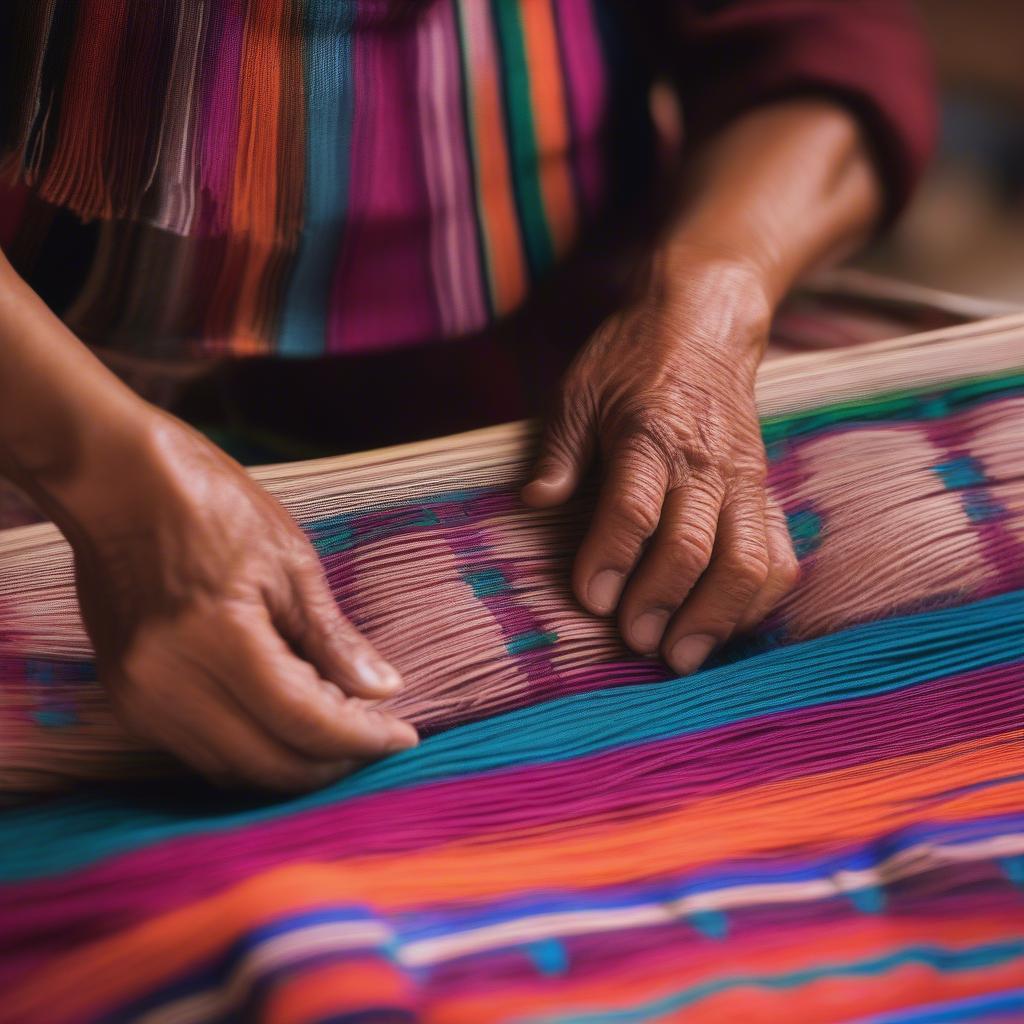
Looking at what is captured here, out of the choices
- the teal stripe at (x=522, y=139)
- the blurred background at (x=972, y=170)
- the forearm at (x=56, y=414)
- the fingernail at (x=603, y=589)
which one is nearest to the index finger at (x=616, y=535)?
the fingernail at (x=603, y=589)

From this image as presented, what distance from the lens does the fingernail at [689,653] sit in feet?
2.06

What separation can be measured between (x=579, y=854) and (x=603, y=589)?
155mm

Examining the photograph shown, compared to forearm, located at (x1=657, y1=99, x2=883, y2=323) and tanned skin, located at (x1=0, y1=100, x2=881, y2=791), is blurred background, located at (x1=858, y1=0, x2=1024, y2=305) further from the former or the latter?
tanned skin, located at (x1=0, y1=100, x2=881, y2=791)

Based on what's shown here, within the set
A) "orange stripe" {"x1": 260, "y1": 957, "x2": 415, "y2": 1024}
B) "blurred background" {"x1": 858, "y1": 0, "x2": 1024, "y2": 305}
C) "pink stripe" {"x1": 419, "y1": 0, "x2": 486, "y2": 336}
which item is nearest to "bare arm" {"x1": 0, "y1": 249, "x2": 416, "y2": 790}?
"orange stripe" {"x1": 260, "y1": 957, "x2": 415, "y2": 1024}

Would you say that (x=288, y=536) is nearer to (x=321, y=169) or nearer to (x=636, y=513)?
(x=636, y=513)

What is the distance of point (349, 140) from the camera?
77 cm

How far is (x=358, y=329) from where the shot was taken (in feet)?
2.84

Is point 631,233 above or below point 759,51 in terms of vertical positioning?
below

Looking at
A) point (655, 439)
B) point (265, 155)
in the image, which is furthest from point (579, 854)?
point (265, 155)

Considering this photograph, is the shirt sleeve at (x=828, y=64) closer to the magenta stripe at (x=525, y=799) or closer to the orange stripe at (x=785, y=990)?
the magenta stripe at (x=525, y=799)

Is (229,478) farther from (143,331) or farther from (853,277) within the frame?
(853,277)

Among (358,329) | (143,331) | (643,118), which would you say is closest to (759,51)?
(643,118)

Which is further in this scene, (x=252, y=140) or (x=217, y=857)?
(x=252, y=140)

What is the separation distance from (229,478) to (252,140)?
0.29 m
